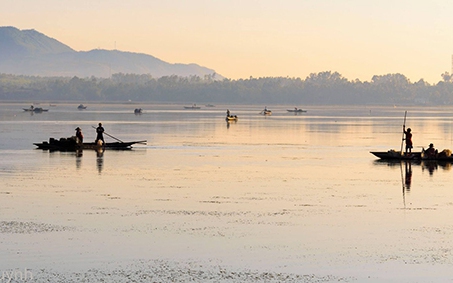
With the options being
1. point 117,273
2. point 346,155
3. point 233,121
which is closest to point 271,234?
point 117,273

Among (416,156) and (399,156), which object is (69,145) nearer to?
(399,156)

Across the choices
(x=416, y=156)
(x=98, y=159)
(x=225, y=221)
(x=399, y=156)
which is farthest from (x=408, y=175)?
(x=98, y=159)

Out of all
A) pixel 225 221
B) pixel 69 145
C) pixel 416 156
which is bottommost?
pixel 225 221

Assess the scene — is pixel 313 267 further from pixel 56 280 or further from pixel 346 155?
pixel 346 155

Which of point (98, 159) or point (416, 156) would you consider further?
point (98, 159)

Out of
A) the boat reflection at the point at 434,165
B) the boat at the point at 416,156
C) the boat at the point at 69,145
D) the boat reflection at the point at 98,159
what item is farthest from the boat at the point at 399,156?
the boat at the point at 69,145

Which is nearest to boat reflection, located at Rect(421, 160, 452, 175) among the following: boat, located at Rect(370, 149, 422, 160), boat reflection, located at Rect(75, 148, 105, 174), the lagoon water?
the lagoon water

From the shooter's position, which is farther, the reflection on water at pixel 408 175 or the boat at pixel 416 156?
the boat at pixel 416 156

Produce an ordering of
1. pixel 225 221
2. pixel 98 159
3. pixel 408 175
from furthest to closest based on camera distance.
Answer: pixel 98 159
pixel 408 175
pixel 225 221

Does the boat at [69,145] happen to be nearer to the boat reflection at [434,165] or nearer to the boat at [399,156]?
the boat at [399,156]

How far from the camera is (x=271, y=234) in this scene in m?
24.9

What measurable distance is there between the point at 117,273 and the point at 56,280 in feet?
4.78

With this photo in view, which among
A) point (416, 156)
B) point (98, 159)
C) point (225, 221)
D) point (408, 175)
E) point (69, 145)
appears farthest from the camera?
point (69, 145)

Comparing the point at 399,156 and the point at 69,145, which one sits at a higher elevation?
the point at 69,145
